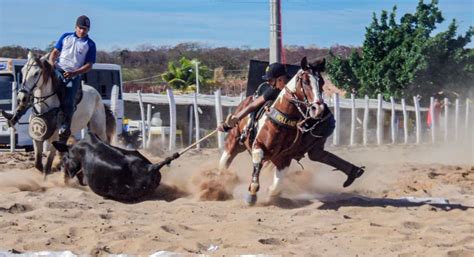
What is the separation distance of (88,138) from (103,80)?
17638 mm

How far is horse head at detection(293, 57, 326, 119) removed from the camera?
9.09 m

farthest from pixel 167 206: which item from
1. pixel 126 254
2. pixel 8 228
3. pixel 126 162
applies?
pixel 126 254

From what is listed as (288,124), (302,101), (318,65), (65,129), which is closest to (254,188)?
(288,124)

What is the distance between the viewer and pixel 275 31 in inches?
677

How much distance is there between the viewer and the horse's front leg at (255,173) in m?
9.52

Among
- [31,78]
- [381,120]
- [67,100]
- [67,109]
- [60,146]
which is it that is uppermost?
[31,78]

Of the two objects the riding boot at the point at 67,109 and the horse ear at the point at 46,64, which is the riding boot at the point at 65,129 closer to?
the riding boot at the point at 67,109

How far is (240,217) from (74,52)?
3.86 m

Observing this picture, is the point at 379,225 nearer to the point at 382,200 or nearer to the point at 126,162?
the point at 382,200

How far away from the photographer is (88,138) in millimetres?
10438

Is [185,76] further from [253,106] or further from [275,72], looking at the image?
[253,106]

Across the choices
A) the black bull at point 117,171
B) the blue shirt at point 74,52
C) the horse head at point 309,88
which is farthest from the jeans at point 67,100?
the horse head at point 309,88

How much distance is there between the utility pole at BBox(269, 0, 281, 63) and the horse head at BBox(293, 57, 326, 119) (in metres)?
7.46

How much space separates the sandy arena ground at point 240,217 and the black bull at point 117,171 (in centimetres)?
19
